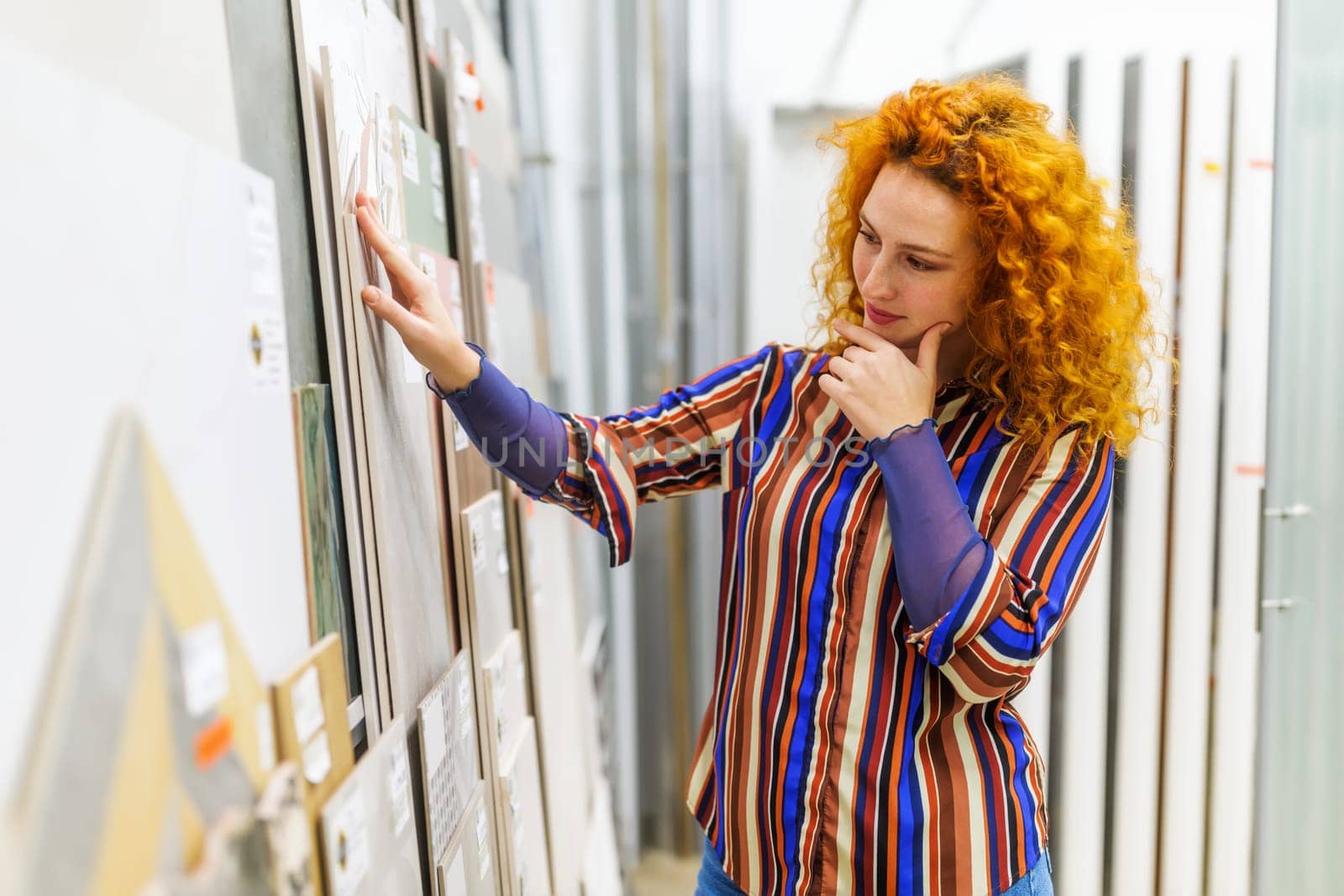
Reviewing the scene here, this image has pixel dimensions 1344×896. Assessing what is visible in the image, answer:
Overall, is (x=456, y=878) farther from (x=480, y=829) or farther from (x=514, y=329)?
(x=514, y=329)

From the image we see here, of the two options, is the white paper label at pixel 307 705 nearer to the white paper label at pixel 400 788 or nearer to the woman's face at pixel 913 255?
the white paper label at pixel 400 788

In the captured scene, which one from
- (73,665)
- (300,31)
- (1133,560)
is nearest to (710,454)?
(300,31)

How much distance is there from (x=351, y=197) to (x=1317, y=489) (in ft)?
4.84

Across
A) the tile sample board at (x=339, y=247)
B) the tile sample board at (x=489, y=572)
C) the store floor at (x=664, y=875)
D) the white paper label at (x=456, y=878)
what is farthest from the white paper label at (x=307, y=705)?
the store floor at (x=664, y=875)

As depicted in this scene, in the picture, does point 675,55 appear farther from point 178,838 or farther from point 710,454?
point 178,838

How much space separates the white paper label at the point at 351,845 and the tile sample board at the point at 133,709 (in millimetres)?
140

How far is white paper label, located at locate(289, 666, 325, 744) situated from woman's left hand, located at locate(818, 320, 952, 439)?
562 mm

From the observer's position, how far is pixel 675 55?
2258mm

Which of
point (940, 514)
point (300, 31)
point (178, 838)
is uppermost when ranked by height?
point (300, 31)

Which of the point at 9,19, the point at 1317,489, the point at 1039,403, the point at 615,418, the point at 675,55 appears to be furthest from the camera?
the point at 675,55

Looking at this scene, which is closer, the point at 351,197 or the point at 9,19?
the point at 9,19

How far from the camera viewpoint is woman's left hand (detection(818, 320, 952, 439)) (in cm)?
93

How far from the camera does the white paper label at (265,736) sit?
632mm

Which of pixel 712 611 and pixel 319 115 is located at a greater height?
pixel 319 115
